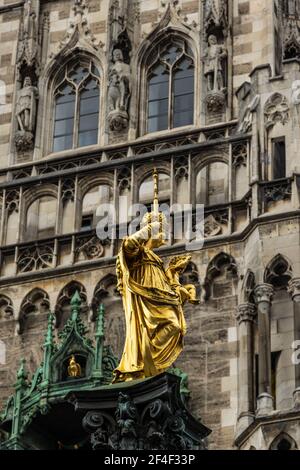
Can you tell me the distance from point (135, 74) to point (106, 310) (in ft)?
11.6

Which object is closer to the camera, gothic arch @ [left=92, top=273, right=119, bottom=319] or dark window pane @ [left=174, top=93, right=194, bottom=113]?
gothic arch @ [left=92, top=273, right=119, bottom=319]

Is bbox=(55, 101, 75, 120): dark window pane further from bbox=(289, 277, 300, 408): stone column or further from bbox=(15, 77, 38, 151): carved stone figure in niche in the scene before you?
bbox=(289, 277, 300, 408): stone column

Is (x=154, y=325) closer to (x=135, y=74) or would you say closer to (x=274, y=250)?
(x=274, y=250)

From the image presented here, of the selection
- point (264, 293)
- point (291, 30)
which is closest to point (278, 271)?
point (264, 293)

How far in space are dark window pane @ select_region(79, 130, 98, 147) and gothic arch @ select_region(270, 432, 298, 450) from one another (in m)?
5.53

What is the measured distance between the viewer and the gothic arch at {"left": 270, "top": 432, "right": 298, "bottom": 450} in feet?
69.5

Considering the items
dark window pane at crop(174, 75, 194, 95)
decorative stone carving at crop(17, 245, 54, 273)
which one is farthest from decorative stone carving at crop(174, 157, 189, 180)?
decorative stone carving at crop(17, 245, 54, 273)

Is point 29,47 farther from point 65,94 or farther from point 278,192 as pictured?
point 278,192

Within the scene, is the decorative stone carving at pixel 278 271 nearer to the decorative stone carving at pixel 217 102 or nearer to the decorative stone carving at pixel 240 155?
the decorative stone carving at pixel 240 155

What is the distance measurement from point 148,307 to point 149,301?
6 centimetres

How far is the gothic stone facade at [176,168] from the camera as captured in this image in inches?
879

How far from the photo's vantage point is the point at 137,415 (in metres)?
18.8

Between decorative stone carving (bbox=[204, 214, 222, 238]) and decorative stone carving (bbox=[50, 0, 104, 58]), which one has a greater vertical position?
decorative stone carving (bbox=[50, 0, 104, 58])

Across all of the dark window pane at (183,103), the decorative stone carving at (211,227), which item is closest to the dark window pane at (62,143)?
the dark window pane at (183,103)
